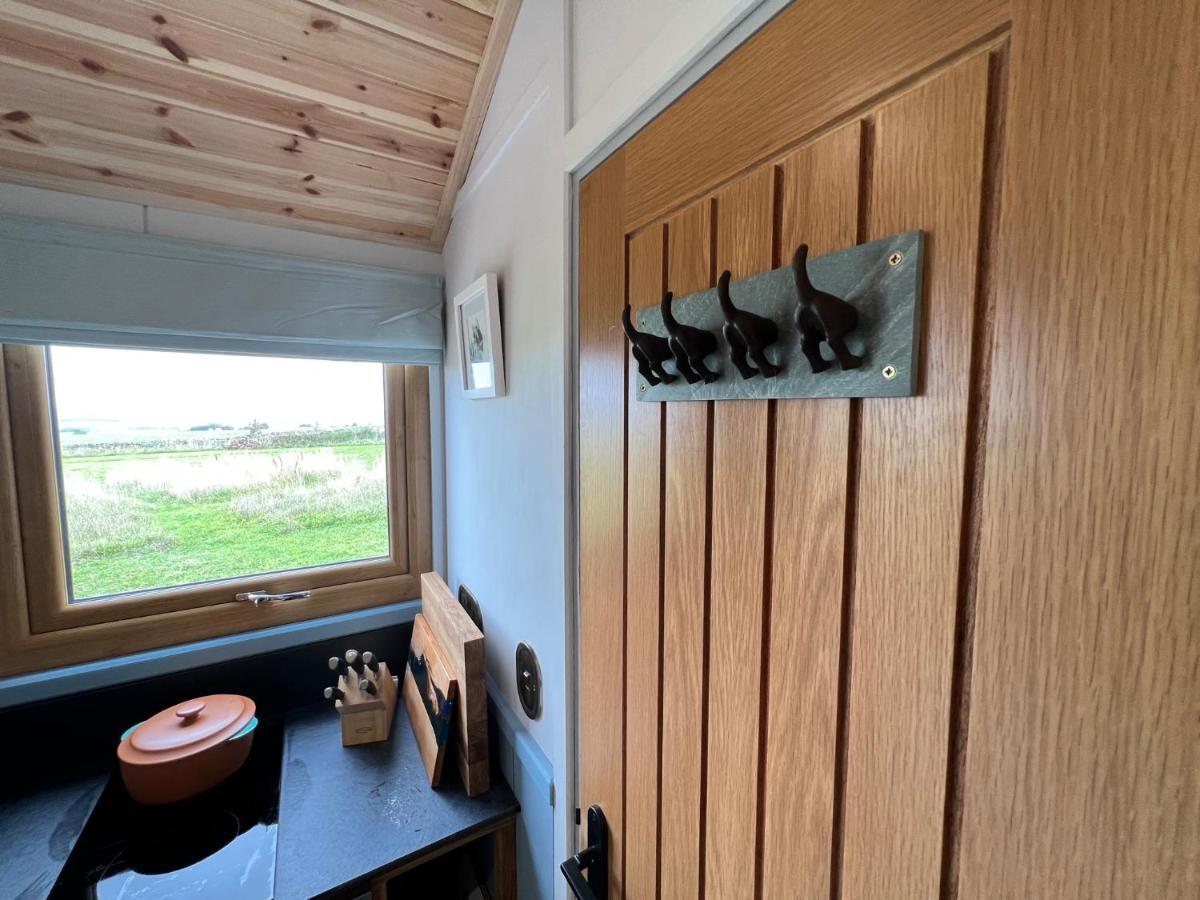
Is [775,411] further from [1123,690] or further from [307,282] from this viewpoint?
[307,282]

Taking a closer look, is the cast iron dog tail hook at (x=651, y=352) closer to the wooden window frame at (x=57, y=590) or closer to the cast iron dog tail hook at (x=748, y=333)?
the cast iron dog tail hook at (x=748, y=333)

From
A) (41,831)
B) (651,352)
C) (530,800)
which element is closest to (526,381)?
(651,352)

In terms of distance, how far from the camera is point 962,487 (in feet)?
0.89

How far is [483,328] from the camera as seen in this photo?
3.43 ft

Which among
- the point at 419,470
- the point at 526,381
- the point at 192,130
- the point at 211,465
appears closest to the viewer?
the point at 526,381

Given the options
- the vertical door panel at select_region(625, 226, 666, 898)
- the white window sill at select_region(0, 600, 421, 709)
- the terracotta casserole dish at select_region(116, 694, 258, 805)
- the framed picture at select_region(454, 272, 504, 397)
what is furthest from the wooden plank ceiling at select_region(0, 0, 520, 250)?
the terracotta casserole dish at select_region(116, 694, 258, 805)

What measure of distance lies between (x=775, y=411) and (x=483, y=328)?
32.0 inches

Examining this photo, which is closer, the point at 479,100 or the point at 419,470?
the point at 479,100

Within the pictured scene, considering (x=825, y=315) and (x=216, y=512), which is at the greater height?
(x=825, y=315)

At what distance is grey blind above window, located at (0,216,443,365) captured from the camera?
1014 mm

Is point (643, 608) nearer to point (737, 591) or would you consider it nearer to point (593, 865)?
point (737, 591)

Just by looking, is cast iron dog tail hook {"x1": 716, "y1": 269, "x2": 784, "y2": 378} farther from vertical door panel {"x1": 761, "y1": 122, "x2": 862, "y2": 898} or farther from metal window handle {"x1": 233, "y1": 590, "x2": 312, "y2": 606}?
metal window handle {"x1": 233, "y1": 590, "x2": 312, "y2": 606}

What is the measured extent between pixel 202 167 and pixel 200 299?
0.30 m

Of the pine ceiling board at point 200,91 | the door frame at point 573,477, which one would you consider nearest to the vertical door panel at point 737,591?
the door frame at point 573,477
